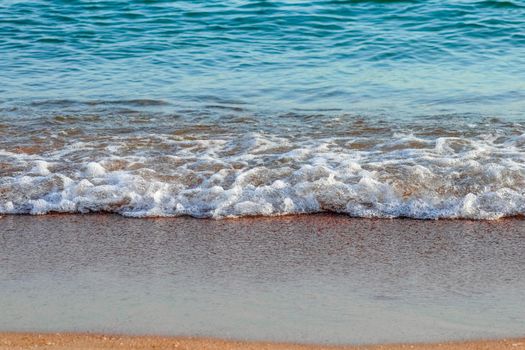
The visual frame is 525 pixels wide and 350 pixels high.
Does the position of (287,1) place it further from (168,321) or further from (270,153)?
(168,321)

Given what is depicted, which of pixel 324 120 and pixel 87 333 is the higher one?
pixel 87 333

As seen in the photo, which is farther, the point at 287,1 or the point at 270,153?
the point at 287,1

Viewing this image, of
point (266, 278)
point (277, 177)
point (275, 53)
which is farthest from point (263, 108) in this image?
point (266, 278)

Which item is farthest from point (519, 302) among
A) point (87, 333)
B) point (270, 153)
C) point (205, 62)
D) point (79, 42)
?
point (79, 42)

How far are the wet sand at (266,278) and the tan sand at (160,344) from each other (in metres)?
0.02

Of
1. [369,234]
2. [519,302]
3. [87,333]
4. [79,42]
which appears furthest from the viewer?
[79,42]

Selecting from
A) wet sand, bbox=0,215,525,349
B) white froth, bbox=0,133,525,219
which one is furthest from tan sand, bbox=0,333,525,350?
white froth, bbox=0,133,525,219

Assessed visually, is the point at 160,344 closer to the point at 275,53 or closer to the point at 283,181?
the point at 283,181

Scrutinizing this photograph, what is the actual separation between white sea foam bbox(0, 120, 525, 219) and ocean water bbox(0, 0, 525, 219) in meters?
0.01

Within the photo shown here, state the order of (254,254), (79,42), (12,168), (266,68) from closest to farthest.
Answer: (254,254), (12,168), (266,68), (79,42)

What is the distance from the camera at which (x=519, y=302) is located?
345cm

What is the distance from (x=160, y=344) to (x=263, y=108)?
4357 millimetres

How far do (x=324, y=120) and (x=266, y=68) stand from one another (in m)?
2.45

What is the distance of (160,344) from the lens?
3066 millimetres
